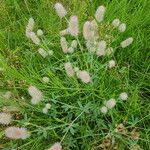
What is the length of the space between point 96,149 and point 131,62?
505 millimetres

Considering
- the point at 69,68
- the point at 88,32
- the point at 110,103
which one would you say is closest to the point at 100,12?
the point at 88,32

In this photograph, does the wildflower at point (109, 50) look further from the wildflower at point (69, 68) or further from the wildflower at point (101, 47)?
the wildflower at point (69, 68)

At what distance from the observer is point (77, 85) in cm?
196

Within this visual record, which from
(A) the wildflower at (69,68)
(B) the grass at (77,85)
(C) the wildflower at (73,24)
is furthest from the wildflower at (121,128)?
(C) the wildflower at (73,24)

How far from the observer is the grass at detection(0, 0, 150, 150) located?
1978 millimetres

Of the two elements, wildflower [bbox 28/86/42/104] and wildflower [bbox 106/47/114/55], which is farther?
wildflower [bbox 106/47/114/55]

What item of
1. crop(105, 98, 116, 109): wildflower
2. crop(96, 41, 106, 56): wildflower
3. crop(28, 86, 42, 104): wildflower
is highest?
crop(96, 41, 106, 56): wildflower

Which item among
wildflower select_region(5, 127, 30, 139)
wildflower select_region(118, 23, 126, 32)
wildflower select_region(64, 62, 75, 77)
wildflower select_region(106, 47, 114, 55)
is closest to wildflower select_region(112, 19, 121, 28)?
wildflower select_region(118, 23, 126, 32)

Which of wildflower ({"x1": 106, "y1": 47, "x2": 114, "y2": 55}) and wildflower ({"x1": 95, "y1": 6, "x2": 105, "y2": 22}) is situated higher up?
wildflower ({"x1": 95, "y1": 6, "x2": 105, "y2": 22})

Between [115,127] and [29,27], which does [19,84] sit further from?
[115,127]

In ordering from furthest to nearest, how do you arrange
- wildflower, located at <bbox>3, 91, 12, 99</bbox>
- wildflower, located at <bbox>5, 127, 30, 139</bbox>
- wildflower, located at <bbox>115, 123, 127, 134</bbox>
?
wildflower, located at <bbox>3, 91, 12, 99</bbox>
wildflower, located at <bbox>115, 123, 127, 134</bbox>
wildflower, located at <bbox>5, 127, 30, 139</bbox>

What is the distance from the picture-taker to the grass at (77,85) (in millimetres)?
1978

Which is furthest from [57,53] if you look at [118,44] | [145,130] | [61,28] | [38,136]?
[145,130]

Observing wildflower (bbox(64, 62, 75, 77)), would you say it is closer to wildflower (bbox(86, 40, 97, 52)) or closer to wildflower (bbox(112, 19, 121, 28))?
wildflower (bbox(86, 40, 97, 52))
